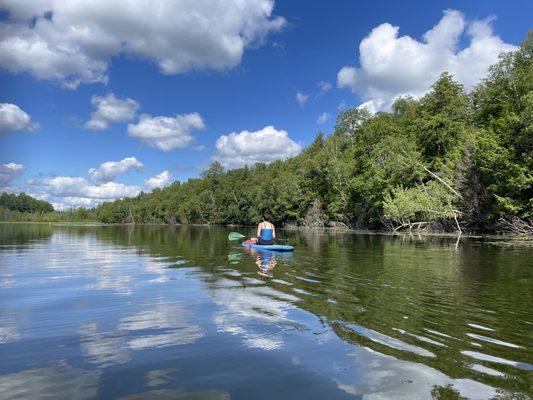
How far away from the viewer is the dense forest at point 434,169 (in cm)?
3428

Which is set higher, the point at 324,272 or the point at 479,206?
the point at 479,206

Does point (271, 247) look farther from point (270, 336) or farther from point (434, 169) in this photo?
point (434, 169)

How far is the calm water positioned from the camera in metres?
5.01

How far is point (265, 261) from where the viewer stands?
18.3 metres

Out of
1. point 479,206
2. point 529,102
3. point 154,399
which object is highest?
point 529,102

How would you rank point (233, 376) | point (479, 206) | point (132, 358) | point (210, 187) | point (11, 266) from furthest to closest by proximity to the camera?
point (210, 187), point (479, 206), point (11, 266), point (132, 358), point (233, 376)

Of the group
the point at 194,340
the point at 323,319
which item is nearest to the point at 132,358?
the point at 194,340

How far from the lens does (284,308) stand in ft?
29.8

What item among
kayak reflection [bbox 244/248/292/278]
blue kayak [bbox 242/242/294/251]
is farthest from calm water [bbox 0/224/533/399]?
blue kayak [bbox 242/242/294/251]

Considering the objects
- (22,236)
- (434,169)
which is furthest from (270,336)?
(434,169)

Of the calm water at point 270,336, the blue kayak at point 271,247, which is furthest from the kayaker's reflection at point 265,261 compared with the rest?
the calm water at point 270,336

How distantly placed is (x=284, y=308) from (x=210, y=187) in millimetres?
136249

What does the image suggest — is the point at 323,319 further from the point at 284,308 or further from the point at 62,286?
the point at 62,286

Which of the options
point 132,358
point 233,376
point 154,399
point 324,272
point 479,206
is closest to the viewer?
point 154,399
